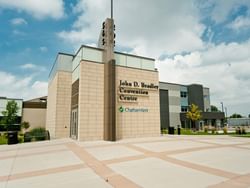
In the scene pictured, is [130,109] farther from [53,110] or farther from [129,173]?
[129,173]

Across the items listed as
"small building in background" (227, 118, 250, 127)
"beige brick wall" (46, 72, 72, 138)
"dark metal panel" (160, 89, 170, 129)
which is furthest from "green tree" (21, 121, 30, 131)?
"small building in background" (227, 118, 250, 127)

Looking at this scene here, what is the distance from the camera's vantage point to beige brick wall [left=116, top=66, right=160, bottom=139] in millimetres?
16859

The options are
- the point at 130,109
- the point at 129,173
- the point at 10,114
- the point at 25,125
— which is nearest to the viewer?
the point at 129,173

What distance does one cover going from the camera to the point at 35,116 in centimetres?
3209

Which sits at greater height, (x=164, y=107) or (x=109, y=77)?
(x=109, y=77)

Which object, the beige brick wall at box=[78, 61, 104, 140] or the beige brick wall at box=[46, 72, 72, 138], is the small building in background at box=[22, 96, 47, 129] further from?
the beige brick wall at box=[78, 61, 104, 140]

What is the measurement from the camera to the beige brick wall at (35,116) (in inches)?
1241

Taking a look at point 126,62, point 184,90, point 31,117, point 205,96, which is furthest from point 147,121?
point 205,96

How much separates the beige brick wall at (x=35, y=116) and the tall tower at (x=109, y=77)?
65.9ft

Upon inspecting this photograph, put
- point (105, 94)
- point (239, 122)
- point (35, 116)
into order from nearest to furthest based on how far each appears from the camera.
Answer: point (105, 94)
point (35, 116)
point (239, 122)

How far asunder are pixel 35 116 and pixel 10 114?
4226 mm

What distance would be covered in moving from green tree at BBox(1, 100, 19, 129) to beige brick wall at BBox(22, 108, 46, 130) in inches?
103

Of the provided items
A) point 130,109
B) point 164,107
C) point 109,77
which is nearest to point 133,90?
point 130,109

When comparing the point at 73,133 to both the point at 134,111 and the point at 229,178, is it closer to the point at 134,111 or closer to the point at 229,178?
the point at 134,111
